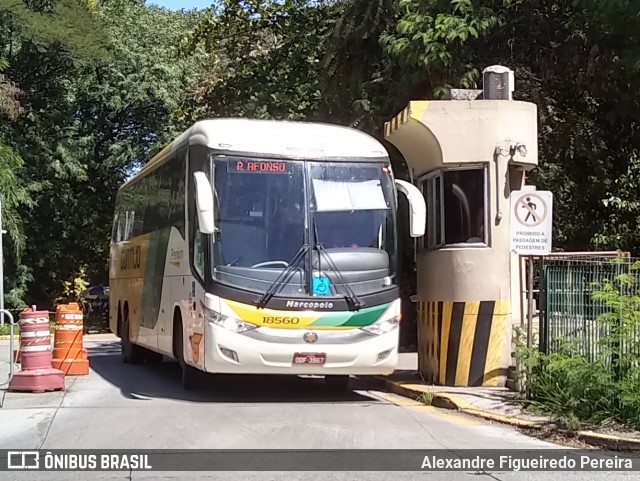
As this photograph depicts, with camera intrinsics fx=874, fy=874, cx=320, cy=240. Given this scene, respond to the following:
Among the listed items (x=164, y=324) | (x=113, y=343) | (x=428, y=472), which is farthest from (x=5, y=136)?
(x=428, y=472)

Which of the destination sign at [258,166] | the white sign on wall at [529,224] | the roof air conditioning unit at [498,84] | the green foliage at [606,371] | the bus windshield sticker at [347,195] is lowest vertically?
the green foliage at [606,371]

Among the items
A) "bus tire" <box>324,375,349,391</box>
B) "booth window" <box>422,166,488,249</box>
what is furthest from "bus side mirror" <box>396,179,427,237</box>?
"bus tire" <box>324,375,349,391</box>

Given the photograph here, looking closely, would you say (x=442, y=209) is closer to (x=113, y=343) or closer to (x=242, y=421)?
(x=242, y=421)

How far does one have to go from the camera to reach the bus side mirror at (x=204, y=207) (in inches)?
430

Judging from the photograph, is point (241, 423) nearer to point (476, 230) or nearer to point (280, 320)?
point (280, 320)

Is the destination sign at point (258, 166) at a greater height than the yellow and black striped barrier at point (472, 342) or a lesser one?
greater

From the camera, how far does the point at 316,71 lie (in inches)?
883

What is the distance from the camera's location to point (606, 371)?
9.80m

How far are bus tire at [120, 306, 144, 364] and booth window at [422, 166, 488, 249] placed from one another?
7491 mm

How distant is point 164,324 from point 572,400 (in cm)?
686

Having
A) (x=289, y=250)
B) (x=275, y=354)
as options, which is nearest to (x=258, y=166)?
(x=289, y=250)

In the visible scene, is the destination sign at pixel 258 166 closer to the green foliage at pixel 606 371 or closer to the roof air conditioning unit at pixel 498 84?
the roof air conditioning unit at pixel 498 84

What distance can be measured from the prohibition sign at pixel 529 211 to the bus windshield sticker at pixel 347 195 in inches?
74.5

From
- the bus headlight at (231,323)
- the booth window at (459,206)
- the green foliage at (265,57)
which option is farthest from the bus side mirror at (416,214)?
the green foliage at (265,57)
